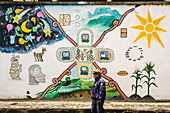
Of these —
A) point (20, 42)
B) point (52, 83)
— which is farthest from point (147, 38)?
point (20, 42)

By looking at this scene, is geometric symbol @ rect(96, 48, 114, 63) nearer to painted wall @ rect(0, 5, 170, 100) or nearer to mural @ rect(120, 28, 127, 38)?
painted wall @ rect(0, 5, 170, 100)

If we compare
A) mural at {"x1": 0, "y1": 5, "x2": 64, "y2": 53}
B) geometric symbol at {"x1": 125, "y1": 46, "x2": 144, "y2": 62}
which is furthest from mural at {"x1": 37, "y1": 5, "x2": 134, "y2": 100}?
geometric symbol at {"x1": 125, "y1": 46, "x2": 144, "y2": 62}

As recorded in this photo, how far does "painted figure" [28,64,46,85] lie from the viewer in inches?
309

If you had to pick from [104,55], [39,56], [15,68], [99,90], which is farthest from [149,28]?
[15,68]

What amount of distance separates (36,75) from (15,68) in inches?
32.9

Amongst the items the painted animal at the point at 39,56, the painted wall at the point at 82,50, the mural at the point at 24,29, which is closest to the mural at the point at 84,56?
the painted wall at the point at 82,50

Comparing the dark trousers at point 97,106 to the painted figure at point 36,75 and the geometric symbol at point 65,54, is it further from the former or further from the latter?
the painted figure at point 36,75

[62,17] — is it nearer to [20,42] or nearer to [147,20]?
[20,42]

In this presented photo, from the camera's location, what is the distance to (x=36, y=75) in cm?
786

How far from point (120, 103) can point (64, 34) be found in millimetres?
3271

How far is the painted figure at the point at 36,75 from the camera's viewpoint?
786 centimetres

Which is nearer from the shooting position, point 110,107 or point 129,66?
point 110,107

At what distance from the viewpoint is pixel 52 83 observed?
7.85 meters

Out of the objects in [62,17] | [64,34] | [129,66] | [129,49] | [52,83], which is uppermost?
[62,17]
